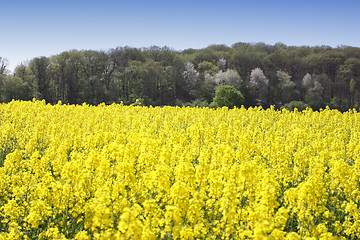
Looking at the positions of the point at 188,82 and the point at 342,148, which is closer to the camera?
the point at 342,148

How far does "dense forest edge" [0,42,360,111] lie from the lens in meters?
48.8

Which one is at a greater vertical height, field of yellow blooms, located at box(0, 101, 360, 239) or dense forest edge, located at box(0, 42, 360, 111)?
dense forest edge, located at box(0, 42, 360, 111)

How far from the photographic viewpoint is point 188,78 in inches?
2410

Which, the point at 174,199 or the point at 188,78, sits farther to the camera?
the point at 188,78

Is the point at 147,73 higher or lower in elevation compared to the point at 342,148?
higher

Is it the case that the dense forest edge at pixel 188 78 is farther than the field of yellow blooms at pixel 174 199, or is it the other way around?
the dense forest edge at pixel 188 78

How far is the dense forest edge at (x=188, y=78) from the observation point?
160 feet

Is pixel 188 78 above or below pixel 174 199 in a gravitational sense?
above

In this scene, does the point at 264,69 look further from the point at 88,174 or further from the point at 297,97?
the point at 88,174

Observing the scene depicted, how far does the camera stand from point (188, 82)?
61219 millimetres

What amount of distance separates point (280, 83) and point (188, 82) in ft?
68.3

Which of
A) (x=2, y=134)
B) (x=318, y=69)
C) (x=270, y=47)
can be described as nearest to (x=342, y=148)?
(x=2, y=134)

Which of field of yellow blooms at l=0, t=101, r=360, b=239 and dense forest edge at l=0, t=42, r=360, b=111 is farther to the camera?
dense forest edge at l=0, t=42, r=360, b=111

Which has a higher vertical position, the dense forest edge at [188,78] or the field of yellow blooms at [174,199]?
the dense forest edge at [188,78]
